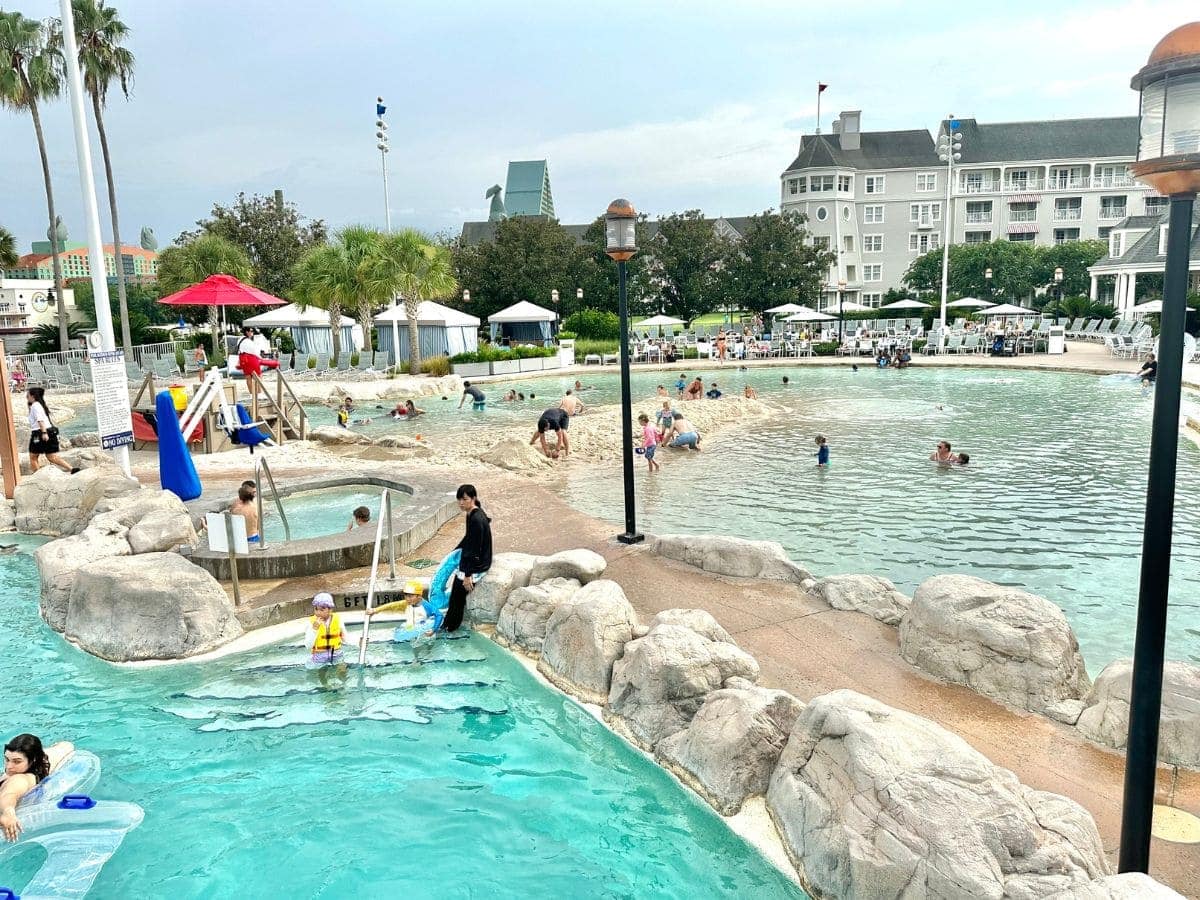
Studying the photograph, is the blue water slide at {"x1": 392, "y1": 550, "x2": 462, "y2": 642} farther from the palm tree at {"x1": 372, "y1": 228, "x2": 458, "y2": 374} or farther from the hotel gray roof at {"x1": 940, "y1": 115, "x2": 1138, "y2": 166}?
the hotel gray roof at {"x1": 940, "y1": 115, "x2": 1138, "y2": 166}

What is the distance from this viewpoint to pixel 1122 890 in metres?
3.32

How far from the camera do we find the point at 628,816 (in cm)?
535

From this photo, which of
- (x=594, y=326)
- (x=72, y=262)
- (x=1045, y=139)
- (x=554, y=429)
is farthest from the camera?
(x=72, y=262)

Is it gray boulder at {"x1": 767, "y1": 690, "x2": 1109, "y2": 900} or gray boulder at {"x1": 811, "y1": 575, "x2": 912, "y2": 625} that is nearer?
gray boulder at {"x1": 767, "y1": 690, "x2": 1109, "y2": 900}

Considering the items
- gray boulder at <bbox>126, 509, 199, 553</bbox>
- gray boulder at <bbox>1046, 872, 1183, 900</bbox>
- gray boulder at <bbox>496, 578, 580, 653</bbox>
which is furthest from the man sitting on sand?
gray boulder at <bbox>1046, 872, 1183, 900</bbox>

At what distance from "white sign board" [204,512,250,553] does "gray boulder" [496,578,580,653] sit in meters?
2.78

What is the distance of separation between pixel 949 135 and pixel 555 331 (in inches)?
927

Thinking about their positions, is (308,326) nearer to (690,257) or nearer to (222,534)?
(690,257)

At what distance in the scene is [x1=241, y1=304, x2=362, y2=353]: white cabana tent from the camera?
38812 millimetres

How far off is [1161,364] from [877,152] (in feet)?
227

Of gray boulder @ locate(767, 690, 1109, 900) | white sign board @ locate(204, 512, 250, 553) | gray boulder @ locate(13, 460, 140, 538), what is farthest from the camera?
gray boulder @ locate(13, 460, 140, 538)

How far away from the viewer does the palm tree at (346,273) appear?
Result: 1385 inches

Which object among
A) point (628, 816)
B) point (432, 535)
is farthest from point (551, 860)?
point (432, 535)

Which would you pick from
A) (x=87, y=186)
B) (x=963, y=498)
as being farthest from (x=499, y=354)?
(x=963, y=498)
